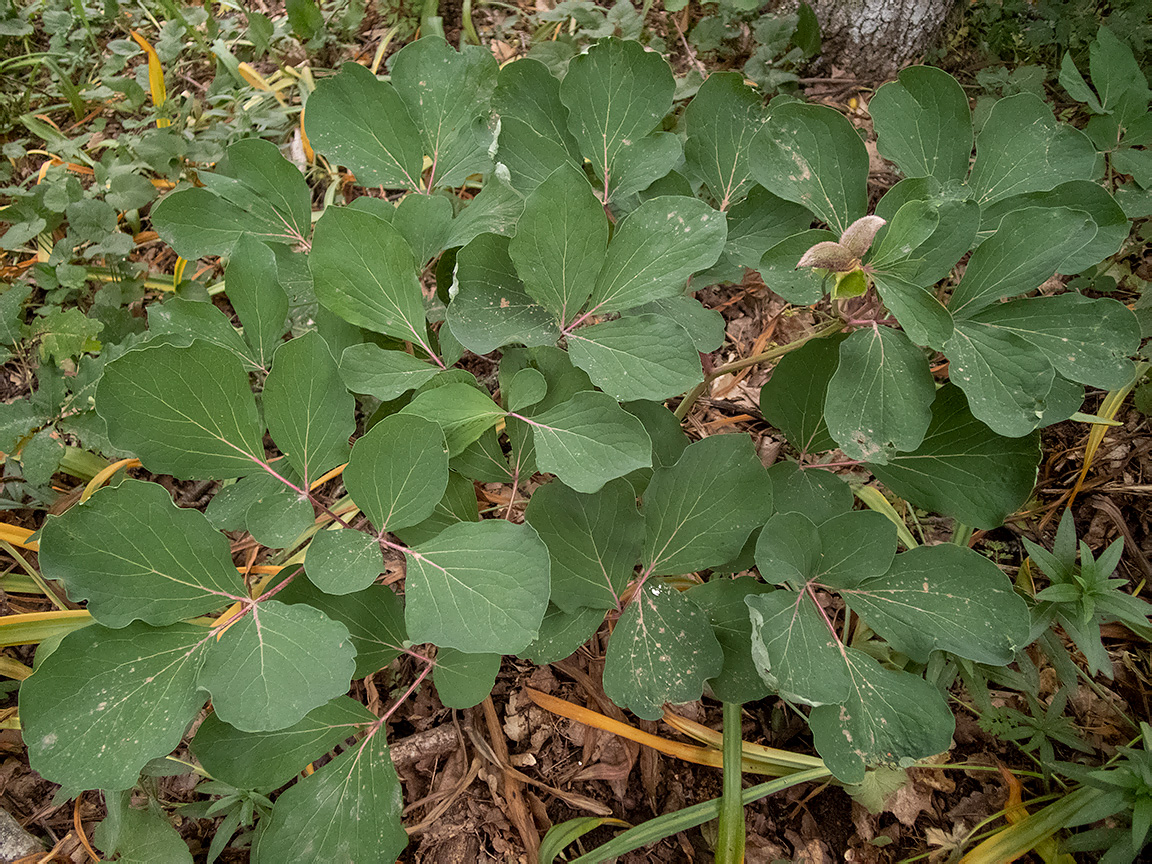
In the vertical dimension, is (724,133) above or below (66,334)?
above

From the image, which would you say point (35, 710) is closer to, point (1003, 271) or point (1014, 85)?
point (1003, 271)

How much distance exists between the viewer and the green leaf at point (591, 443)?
0.83 m

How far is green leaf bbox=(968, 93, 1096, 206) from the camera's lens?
958 mm

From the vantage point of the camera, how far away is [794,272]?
0.95 m

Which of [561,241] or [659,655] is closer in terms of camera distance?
[561,241]

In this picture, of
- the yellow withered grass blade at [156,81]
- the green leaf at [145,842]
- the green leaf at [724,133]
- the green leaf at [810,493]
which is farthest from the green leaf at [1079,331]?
the yellow withered grass blade at [156,81]

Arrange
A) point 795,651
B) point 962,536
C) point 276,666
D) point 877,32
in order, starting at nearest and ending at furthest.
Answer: point 276,666, point 795,651, point 962,536, point 877,32

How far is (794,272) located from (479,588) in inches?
23.7

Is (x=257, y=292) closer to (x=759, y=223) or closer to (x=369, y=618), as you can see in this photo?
(x=369, y=618)

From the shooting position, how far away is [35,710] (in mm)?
768

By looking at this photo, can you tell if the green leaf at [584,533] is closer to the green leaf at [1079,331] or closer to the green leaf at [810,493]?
the green leaf at [810,493]

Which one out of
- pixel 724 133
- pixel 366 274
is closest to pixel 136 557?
pixel 366 274

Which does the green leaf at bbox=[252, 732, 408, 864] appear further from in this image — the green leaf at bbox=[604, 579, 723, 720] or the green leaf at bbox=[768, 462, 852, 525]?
the green leaf at bbox=[768, 462, 852, 525]

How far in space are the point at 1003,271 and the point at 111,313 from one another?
2.00 metres
